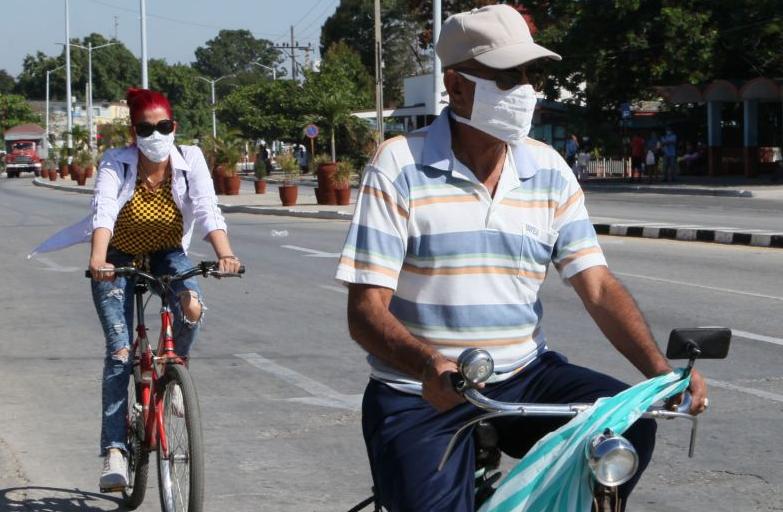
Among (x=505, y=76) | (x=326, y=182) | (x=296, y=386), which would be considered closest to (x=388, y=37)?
(x=326, y=182)

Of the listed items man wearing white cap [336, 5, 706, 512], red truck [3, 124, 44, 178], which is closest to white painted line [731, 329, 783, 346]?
man wearing white cap [336, 5, 706, 512]

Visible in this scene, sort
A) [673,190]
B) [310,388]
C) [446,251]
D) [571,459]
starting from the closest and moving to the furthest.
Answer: [571,459] < [446,251] < [310,388] < [673,190]

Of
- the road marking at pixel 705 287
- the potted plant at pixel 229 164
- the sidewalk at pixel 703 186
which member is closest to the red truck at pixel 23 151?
the potted plant at pixel 229 164

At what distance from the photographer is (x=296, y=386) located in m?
8.39

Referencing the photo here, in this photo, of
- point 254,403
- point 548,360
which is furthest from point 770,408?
point 548,360

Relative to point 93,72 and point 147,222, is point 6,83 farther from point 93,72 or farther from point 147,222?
point 147,222

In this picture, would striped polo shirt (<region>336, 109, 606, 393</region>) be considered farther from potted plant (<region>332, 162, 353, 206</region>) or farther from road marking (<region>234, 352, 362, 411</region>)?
potted plant (<region>332, 162, 353, 206</region>)

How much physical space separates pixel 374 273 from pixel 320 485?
2929mm

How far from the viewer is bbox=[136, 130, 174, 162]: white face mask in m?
5.43

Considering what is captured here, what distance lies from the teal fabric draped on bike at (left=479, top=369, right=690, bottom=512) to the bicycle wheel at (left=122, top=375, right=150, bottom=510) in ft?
9.03

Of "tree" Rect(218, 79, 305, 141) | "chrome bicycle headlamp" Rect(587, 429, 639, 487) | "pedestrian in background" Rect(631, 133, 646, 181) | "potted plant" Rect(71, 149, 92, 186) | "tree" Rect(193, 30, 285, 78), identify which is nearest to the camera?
"chrome bicycle headlamp" Rect(587, 429, 639, 487)

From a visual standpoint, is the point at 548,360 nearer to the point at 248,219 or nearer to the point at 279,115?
the point at 248,219

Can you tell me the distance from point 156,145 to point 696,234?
50.7ft

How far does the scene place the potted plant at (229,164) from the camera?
4166 cm
